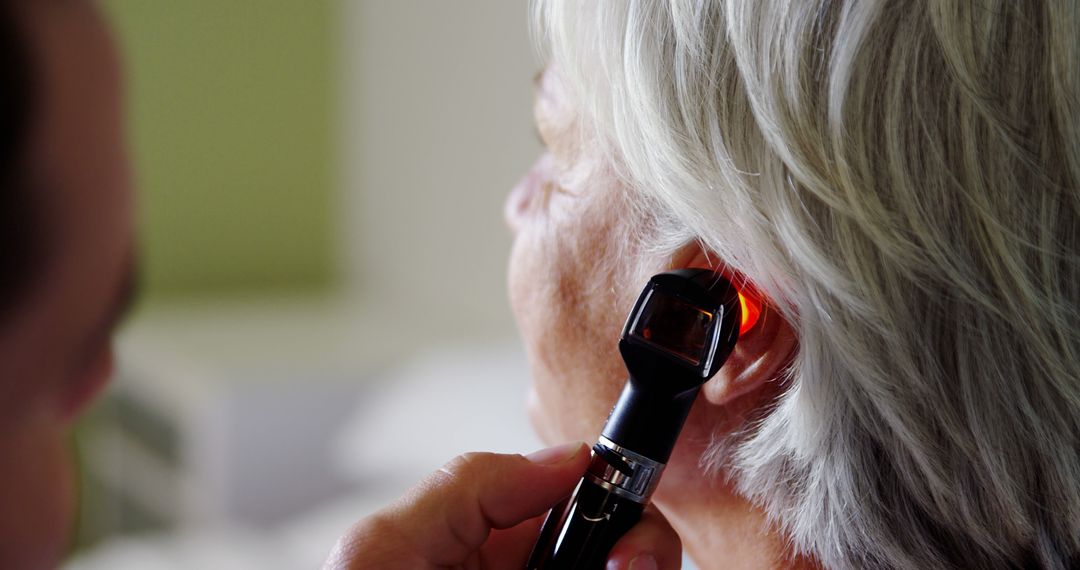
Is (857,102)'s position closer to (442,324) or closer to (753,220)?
(753,220)

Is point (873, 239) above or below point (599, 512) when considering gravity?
above

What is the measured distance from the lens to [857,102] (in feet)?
1.97

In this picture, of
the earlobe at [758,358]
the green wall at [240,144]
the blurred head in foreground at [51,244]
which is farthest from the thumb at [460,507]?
the green wall at [240,144]

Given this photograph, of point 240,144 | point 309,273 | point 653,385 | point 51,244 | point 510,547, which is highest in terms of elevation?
point 51,244

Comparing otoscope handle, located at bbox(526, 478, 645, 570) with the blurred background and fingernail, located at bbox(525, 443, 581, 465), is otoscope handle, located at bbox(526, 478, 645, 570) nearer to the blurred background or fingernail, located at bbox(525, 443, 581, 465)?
fingernail, located at bbox(525, 443, 581, 465)

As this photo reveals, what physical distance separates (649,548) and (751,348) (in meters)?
0.14

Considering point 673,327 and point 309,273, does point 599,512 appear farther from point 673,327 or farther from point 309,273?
point 309,273

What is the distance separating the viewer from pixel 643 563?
702 mm

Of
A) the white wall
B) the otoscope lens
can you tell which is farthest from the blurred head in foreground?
the white wall

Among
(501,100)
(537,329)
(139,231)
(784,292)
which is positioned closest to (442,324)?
(501,100)

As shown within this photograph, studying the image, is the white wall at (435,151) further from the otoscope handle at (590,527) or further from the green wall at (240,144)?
the otoscope handle at (590,527)

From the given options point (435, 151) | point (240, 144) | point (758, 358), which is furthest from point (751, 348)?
point (240, 144)

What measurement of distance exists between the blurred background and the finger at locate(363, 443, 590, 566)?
76cm

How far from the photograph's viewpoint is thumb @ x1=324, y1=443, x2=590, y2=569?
2.32 feet
